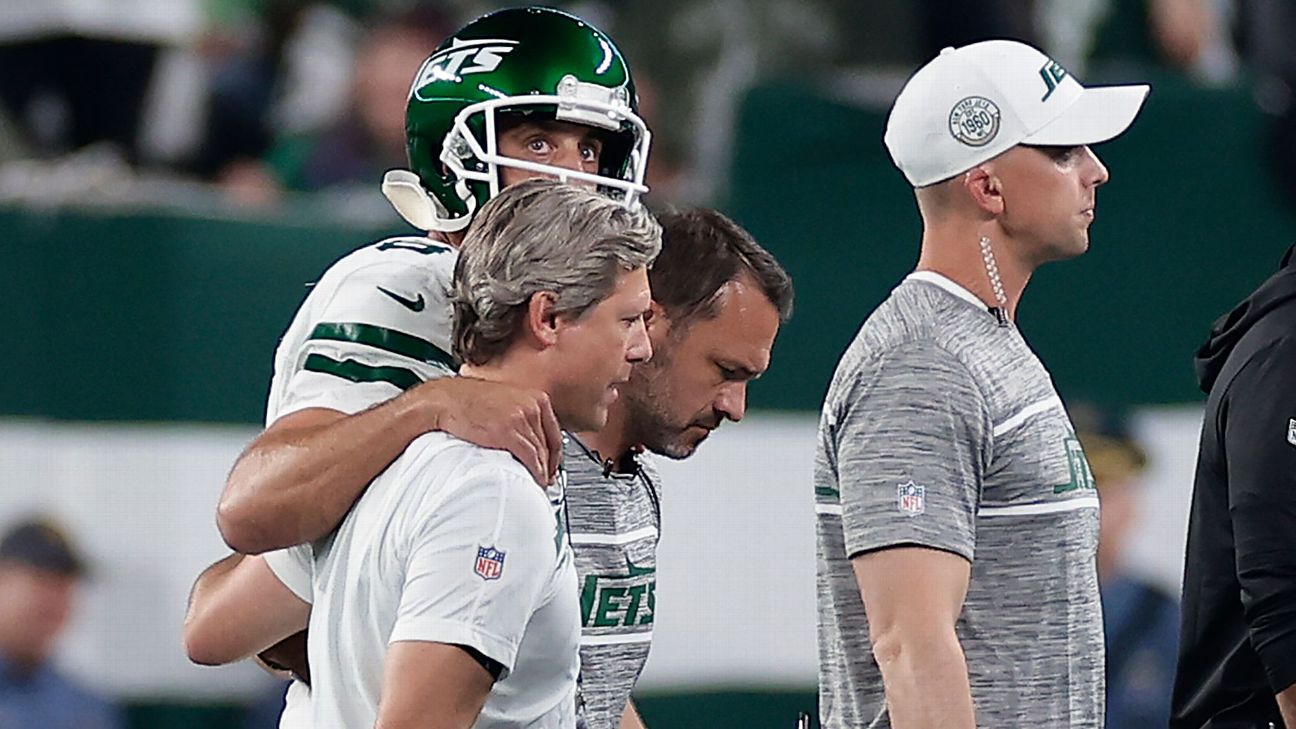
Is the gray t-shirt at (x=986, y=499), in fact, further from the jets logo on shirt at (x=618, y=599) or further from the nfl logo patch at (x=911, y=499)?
the jets logo on shirt at (x=618, y=599)

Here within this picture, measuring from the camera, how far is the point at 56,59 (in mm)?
6180

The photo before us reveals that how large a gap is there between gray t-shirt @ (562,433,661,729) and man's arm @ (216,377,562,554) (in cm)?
53

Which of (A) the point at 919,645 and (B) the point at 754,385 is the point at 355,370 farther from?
(B) the point at 754,385

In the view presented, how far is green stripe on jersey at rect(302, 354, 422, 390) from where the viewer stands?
246cm

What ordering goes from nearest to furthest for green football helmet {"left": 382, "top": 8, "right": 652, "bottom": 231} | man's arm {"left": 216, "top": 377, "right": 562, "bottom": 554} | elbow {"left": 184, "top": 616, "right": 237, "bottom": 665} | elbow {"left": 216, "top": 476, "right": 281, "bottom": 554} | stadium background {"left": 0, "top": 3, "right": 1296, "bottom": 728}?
man's arm {"left": 216, "top": 377, "right": 562, "bottom": 554}
elbow {"left": 216, "top": 476, "right": 281, "bottom": 554}
elbow {"left": 184, "top": 616, "right": 237, "bottom": 665}
green football helmet {"left": 382, "top": 8, "right": 652, "bottom": 231}
stadium background {"left": 0, "top": 3, "right": 1296, "bottom": 728}

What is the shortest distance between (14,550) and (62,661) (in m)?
0.29

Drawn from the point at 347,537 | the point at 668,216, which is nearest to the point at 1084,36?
the point at 668,216

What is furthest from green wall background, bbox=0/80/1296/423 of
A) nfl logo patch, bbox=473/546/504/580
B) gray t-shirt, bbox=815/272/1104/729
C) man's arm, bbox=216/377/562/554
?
nfl logo patch, bbox=473/546/504/580

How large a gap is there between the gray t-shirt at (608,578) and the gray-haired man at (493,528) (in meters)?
0.46

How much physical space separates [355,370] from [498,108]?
1.48 feet

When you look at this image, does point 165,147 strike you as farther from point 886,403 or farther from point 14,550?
point 886,403

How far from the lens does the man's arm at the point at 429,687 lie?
2049mm

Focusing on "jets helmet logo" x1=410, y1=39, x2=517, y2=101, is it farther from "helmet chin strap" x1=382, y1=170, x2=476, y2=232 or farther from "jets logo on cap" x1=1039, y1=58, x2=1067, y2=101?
"jets logo on cap" x1=1039, y1=58, x2=1067, y2=101

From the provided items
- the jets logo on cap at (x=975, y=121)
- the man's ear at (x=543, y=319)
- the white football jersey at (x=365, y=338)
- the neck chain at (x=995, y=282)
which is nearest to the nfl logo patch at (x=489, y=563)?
the man's ear at (x=543, y=319)
